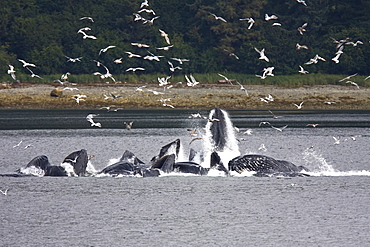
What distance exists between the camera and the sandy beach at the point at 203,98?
64250mm

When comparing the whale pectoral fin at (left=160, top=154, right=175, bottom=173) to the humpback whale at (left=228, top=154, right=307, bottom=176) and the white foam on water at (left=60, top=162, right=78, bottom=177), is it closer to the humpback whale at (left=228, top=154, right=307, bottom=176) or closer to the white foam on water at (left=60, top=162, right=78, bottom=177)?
the humpback whale at (left=228, top=154, right=307, bottom=176)

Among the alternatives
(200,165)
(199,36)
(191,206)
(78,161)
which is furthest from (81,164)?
(199,36)

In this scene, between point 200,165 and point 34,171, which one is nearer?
point 34,171

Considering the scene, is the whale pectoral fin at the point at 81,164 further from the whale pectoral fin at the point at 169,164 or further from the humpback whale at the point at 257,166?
the humpback whale at the point at 257,166

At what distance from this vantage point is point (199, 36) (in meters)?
91.1

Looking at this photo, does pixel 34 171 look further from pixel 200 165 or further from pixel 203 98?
pixel 203 98

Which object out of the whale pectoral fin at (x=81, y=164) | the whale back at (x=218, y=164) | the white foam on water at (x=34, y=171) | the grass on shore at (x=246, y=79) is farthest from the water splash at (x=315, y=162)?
the grass on shore at (x=246, y=79)

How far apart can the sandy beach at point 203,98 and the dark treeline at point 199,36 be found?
14.0 m

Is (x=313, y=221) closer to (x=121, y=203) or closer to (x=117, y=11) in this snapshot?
(x=121, y=203)

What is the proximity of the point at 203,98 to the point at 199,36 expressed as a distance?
27.5m

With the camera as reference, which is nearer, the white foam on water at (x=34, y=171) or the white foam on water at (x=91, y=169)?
the white foam on water at (x=34, y=171)

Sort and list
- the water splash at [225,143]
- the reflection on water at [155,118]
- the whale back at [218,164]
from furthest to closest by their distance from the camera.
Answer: the reflection on water at [155,118]
the water splash at [225,143]
the whale back at [218,164]

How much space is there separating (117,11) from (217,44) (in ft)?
41.2

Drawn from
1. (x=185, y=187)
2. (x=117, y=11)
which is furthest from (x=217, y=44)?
(x=185, y=187)
